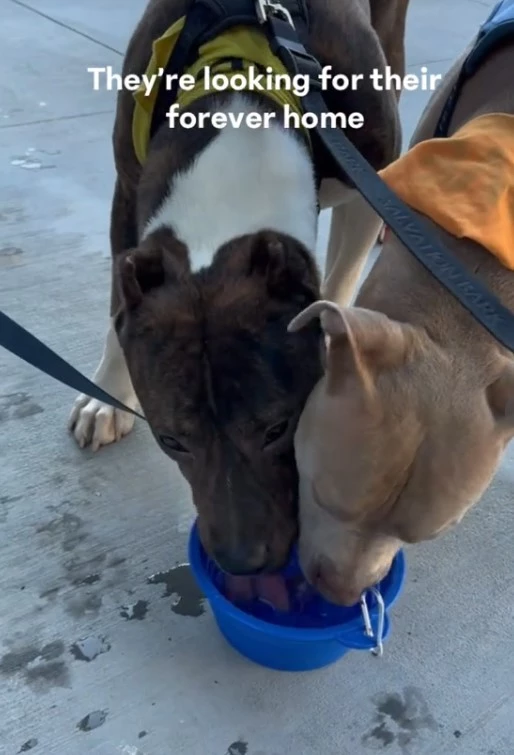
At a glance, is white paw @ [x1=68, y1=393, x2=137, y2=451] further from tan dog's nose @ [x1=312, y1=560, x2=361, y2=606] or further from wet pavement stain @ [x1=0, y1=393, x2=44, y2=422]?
tan dog's nose @ [x1=312, y1=560, x2=361, y2=606]

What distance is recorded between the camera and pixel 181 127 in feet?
7.53

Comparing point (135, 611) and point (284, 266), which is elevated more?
point (284, 266)

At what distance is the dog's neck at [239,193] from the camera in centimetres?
208

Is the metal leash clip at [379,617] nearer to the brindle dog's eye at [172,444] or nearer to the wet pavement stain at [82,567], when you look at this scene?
the brindle dog's eye at [172,444]

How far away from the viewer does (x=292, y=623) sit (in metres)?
2.26

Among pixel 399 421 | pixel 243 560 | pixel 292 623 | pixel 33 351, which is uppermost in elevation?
pixel 399 421

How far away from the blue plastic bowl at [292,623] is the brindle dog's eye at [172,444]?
0.69 ft

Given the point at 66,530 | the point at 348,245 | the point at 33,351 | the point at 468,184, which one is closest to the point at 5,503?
the point at 66,530

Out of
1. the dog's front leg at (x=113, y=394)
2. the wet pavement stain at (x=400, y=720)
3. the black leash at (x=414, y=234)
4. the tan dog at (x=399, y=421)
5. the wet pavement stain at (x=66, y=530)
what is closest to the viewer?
the black leash at (x=414, y=234)

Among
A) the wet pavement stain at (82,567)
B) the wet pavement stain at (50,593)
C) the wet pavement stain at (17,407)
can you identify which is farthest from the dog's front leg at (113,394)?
the wet pavement stain at (50,593)

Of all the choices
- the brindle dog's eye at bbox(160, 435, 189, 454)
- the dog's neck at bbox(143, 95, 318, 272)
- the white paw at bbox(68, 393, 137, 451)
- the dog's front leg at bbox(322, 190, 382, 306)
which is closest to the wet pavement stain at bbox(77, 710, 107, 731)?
the brindle dog's eye at bbox(160, 435, 189, 454)

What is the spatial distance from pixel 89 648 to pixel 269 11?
162 cm

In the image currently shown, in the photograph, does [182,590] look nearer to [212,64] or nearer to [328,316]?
[328,316]

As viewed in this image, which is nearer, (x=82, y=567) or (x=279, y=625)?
(x=279, y=625)
